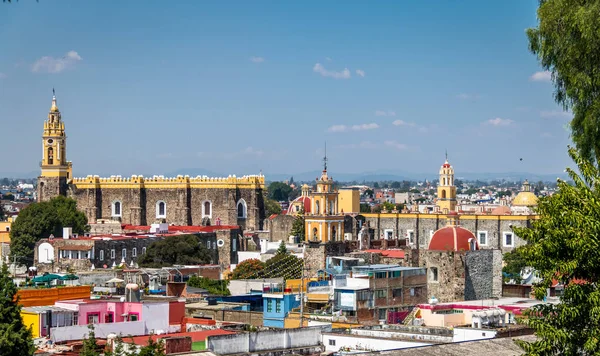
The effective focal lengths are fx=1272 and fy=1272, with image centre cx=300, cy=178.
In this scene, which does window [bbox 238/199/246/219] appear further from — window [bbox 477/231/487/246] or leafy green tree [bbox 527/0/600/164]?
leafy green tree [bbox 527/0/600/164]

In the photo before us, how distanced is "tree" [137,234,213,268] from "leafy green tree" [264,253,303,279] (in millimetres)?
5382

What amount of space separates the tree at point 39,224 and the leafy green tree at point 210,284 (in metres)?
20.0

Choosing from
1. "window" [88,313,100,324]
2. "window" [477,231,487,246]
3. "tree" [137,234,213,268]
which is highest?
"window" [477,231,487,246]

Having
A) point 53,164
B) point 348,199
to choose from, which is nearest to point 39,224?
point 53,164

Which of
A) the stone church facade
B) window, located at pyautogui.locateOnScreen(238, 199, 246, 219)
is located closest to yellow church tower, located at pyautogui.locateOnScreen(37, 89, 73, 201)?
the stone church facade

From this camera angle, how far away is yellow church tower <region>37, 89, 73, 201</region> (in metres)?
75.9

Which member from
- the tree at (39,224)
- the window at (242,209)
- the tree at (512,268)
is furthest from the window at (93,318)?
the window at (242,209)

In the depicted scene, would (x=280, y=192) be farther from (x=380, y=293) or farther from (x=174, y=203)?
(x=380, y=293)

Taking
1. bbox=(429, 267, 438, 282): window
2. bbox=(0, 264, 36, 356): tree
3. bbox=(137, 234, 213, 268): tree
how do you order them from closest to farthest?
1. bbox=(0, 264, 36, 356): tree
2. bbox=(429, 267, 438, 282): window
3. bbox=(137, 234, 213, 268): tree

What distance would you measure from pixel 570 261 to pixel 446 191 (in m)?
62.8

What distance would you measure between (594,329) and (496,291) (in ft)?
77.1

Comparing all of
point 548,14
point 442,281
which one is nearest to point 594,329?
point 548,14

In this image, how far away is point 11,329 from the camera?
18.0 m

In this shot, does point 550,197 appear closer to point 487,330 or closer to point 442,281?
point 487,330
